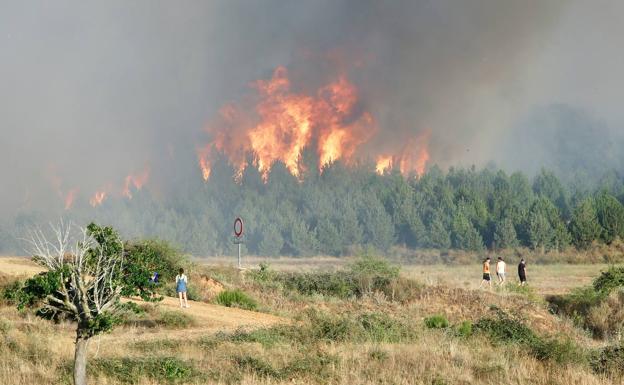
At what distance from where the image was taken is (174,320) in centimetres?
2605

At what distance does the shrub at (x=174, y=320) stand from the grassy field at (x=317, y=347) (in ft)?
0.14

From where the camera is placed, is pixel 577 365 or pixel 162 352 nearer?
pixel 577 365

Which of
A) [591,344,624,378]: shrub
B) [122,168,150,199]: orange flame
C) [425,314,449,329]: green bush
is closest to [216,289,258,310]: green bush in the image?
[425,314,449,329]: green bush

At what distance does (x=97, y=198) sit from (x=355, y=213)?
48.5m

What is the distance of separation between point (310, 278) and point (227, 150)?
112 meters

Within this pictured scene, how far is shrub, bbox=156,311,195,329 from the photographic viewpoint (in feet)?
84.9

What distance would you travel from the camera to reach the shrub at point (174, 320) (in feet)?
84.9

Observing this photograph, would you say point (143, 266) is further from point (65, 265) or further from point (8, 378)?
point (8, 378)

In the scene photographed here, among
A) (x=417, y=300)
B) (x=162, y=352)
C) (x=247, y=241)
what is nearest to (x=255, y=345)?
(x=162, y=352)

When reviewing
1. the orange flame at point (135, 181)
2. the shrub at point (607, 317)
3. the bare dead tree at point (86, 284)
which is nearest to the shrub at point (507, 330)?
the shrub at point (607, 317)

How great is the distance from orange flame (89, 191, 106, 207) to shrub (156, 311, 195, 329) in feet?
345

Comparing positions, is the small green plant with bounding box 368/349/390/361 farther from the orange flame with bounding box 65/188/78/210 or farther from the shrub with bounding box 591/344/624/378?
the orange flame with bounding box 65/188/78/210

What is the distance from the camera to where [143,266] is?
1410 cm

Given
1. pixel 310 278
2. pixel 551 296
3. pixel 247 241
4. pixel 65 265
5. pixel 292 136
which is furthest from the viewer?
pixel 292 136
